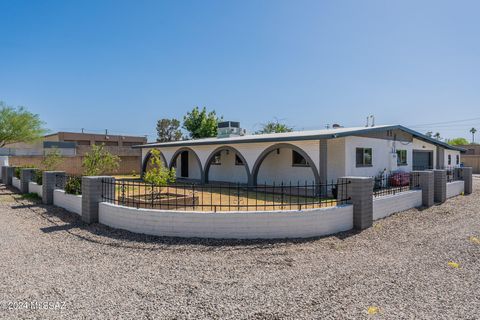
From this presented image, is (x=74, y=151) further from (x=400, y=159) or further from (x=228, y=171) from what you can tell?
(x=400, y=159)

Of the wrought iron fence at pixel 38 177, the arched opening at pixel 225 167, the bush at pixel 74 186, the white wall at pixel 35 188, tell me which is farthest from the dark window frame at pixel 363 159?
the wrought iron fence at pixel 38 177

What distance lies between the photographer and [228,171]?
1906 centimetres

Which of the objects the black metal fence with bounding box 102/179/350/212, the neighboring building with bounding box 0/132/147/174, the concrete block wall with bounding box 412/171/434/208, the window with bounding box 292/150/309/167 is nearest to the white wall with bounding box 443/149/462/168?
the window with bounding box 292/150/309/167

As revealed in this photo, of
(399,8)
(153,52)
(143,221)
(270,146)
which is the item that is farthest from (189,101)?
(143,221)

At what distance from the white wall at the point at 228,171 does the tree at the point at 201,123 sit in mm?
18670

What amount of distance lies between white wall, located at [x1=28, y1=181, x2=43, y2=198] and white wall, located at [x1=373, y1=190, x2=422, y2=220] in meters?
12.3

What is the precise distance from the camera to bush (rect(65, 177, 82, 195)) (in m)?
9.72

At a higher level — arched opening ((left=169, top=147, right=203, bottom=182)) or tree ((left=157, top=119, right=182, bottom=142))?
tree ((left=157, top=119, right=182, bottom=142))

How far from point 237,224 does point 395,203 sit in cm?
541

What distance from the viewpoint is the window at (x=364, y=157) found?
14.5 metres

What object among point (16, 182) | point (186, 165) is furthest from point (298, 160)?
point (16, 182)

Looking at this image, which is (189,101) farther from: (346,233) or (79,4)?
(346,233)

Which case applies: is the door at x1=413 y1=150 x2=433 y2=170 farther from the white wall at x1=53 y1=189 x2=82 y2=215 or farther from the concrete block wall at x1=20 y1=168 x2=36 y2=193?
the concrete block wall at x1=20 y1=168 x2=36 y2=193

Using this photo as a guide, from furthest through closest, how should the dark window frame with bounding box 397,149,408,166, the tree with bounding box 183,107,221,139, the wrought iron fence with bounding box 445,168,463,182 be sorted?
the tree with bounding box 183,107,221,139 → the dark window frame with bounding box 397,149,408,166 → the wrought iron fence with bounding box 445,168,463,182
